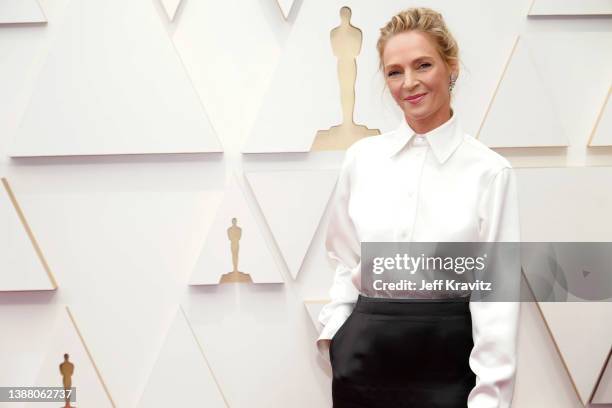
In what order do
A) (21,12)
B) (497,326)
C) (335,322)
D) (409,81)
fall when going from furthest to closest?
1. (21,12)
2. (335,322)
3. (409,81)
4. (497,326)

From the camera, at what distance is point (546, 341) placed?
1621 mm

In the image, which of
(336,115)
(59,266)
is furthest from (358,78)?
(59,266)

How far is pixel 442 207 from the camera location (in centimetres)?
113

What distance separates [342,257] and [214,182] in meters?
0.47

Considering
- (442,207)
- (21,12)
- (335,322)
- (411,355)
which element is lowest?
(411,355)

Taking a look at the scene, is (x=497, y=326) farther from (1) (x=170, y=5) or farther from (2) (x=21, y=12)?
(2) (x=21, y=12)

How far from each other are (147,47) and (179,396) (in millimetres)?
896

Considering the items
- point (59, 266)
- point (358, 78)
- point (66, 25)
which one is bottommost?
point (59, 266)

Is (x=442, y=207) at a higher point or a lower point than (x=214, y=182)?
lower

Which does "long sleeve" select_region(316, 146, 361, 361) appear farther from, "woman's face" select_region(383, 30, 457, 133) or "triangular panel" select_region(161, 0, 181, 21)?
"triangular panel" select_region(161, 0, 181, 21)

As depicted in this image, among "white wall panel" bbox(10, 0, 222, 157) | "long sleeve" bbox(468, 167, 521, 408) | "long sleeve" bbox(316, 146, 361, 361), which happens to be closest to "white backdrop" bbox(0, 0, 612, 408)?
"white wall panel" bbox(10, 0, 222, 157)

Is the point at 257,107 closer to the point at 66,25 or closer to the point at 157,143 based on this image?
the point at 157,143

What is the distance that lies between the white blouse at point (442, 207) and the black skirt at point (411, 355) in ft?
0.12

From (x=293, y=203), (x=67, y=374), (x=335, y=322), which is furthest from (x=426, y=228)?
(x=67, y=374)
